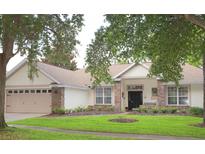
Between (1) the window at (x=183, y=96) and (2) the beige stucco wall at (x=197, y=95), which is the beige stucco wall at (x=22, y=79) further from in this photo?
(2) the beige stucco wall at (x=197, y=95)

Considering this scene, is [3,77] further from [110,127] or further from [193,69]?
[193,69]

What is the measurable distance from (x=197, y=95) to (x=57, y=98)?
12.0 meters

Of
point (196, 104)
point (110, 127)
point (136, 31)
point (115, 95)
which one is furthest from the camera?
point (115, 95)

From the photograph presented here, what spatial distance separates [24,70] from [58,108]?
556 cm

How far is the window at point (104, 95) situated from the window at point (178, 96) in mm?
5691

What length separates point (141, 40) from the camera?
15398mm

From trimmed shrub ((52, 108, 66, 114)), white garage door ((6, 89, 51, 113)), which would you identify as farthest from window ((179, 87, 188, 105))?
white garage door ((6, 89, 51, 113))

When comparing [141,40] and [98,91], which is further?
[98,91]

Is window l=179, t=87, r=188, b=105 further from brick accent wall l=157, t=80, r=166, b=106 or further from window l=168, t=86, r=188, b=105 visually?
brick accent wall l=157, t=80, r=166, b=106

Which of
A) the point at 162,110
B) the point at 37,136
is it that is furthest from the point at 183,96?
the point at 37,136

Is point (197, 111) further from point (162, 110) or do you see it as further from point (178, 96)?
point (178, 96)

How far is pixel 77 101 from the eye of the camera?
3031 centimetres

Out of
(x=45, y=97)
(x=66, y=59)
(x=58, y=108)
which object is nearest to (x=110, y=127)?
(x=66, y=59)

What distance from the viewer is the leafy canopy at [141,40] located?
13.8 m
